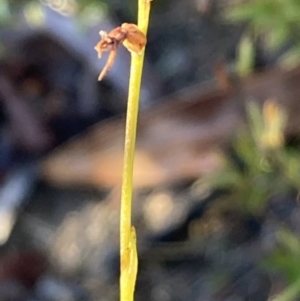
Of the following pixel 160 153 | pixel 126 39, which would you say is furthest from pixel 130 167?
pixel 160 153

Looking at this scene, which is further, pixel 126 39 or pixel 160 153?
pixel 160 153

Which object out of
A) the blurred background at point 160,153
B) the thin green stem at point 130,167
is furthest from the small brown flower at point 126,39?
the blurred background at point 160,153

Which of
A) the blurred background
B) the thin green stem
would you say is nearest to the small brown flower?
the thin green stem

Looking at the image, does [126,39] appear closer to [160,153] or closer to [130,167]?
[130,167]

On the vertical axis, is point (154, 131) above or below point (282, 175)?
above

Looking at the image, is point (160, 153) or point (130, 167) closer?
point (130, 167)

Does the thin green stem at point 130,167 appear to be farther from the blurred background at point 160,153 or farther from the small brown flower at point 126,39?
the blurred background at point 160,153

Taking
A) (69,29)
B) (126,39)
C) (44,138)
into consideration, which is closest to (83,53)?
(69,29)

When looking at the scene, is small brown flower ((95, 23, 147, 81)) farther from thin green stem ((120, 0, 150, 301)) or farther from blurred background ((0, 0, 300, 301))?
blurred background ((0, 0, 300, 301))

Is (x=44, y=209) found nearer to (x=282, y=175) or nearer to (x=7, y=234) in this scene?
(x=7, y=234)
